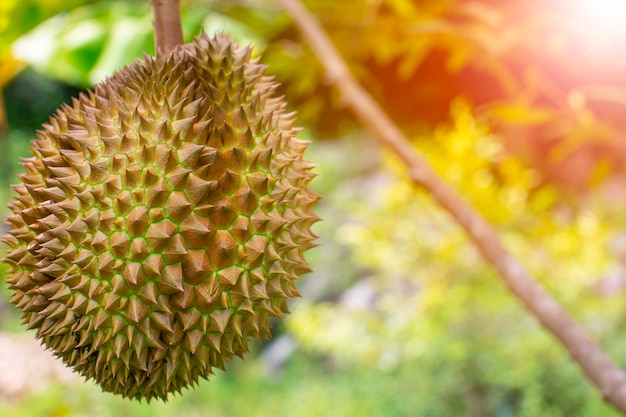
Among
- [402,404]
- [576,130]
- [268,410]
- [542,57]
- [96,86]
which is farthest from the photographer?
[268,410]

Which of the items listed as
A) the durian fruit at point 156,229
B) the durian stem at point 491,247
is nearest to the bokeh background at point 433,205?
the durian stem at point 491,247

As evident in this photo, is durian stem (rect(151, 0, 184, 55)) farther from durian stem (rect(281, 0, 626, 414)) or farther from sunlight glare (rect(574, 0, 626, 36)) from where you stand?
sunlight glare (rect(574, 0, 626, 36))

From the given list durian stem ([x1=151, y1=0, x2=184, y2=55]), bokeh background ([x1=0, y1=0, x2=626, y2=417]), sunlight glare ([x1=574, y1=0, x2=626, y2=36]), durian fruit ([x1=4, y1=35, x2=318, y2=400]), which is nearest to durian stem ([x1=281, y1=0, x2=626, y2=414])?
bokeh background ([x1=0, y1=0, x2=626, y2=417])

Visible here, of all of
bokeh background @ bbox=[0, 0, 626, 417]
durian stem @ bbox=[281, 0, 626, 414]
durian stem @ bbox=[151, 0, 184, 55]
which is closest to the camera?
durian stem @ bbox=[151, 0, 184, 55]

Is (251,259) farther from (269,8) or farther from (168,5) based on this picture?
(269,8)

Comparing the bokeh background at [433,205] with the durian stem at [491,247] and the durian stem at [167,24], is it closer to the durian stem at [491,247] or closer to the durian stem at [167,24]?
the durian stem at [491,247]

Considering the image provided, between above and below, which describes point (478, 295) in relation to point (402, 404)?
above

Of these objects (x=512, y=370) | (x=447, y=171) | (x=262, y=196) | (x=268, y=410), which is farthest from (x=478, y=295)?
(x=262, y=196)
